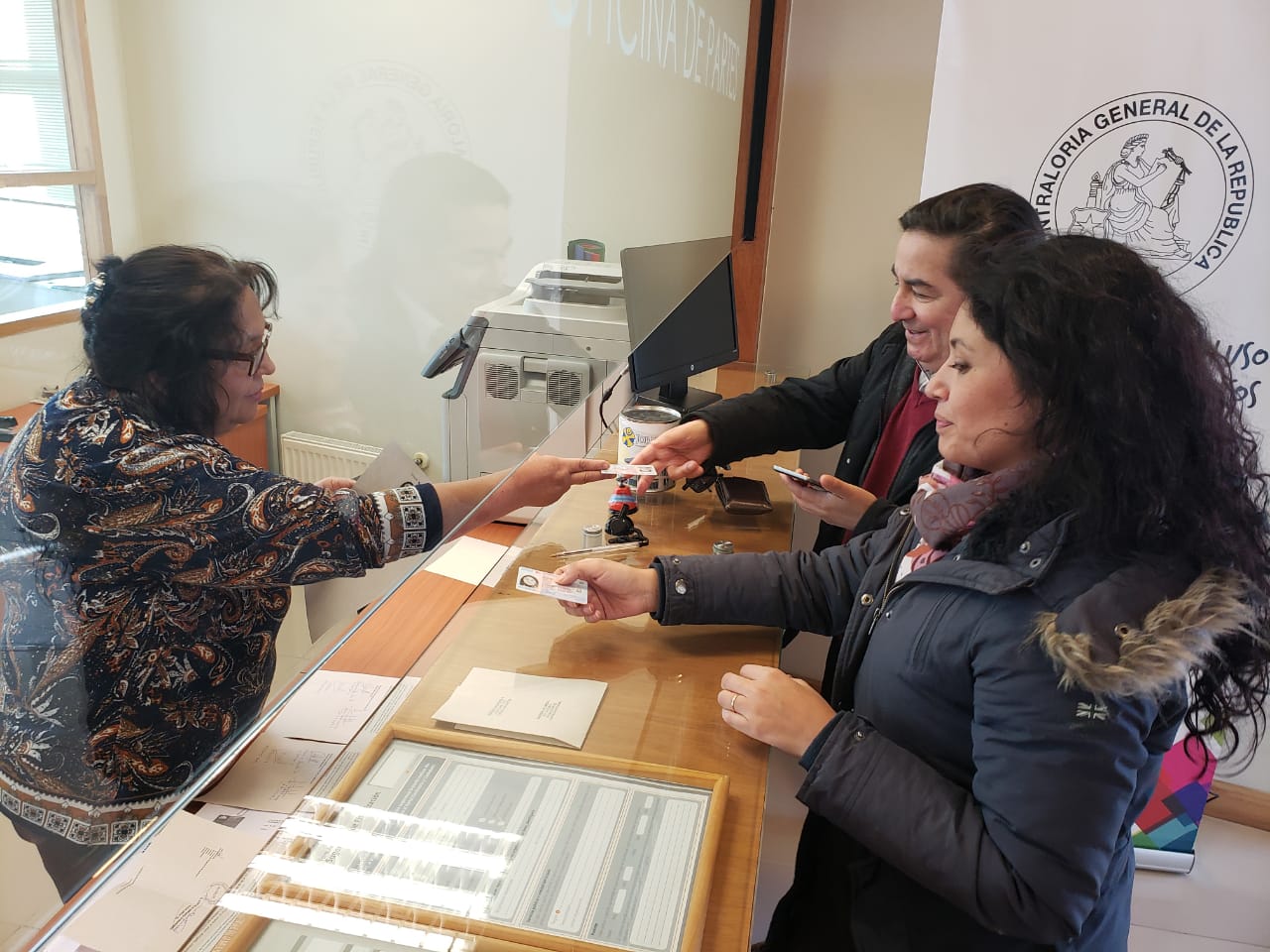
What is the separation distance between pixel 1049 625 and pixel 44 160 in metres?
0.74

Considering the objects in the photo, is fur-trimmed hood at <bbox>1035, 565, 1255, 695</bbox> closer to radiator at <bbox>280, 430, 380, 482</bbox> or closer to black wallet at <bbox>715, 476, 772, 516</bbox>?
radiator at <bbox>280, 430, 380, 482</bbox>

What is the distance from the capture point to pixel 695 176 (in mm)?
1872

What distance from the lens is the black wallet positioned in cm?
175

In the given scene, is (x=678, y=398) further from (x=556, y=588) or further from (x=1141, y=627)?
(x=1141, y=627)

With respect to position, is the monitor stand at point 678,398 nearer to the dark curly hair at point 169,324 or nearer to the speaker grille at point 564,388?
the speaker grille at point 564,388

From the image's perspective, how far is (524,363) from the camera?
2.35 ft

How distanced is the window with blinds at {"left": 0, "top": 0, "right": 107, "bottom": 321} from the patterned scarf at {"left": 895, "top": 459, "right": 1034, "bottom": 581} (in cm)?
78

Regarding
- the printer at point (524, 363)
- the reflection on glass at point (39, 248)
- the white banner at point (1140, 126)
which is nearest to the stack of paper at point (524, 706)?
the printer at point (524, 363)

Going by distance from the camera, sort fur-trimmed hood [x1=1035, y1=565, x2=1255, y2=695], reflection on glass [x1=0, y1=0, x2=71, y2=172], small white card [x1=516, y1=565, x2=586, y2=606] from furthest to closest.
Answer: small white card [x1=516, y1=565, x2=586, y2=606] → fur-trimmed hood [x1=1035, y1=565, x2=1255, y2=695] → reflection on glass [x1=0, y1=0, x2=71, y2=172]

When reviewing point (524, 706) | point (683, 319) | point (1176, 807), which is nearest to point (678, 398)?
point (683, 319)

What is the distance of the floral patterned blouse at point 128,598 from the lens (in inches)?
12.1

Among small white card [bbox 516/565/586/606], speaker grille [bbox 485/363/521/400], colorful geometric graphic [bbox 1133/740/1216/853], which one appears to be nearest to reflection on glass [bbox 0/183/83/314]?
speaker grille [bbox 485/363/521/400]

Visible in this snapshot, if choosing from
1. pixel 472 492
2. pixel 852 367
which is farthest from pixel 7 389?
pixel 852 367

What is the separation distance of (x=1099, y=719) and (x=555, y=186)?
61 centimetres
